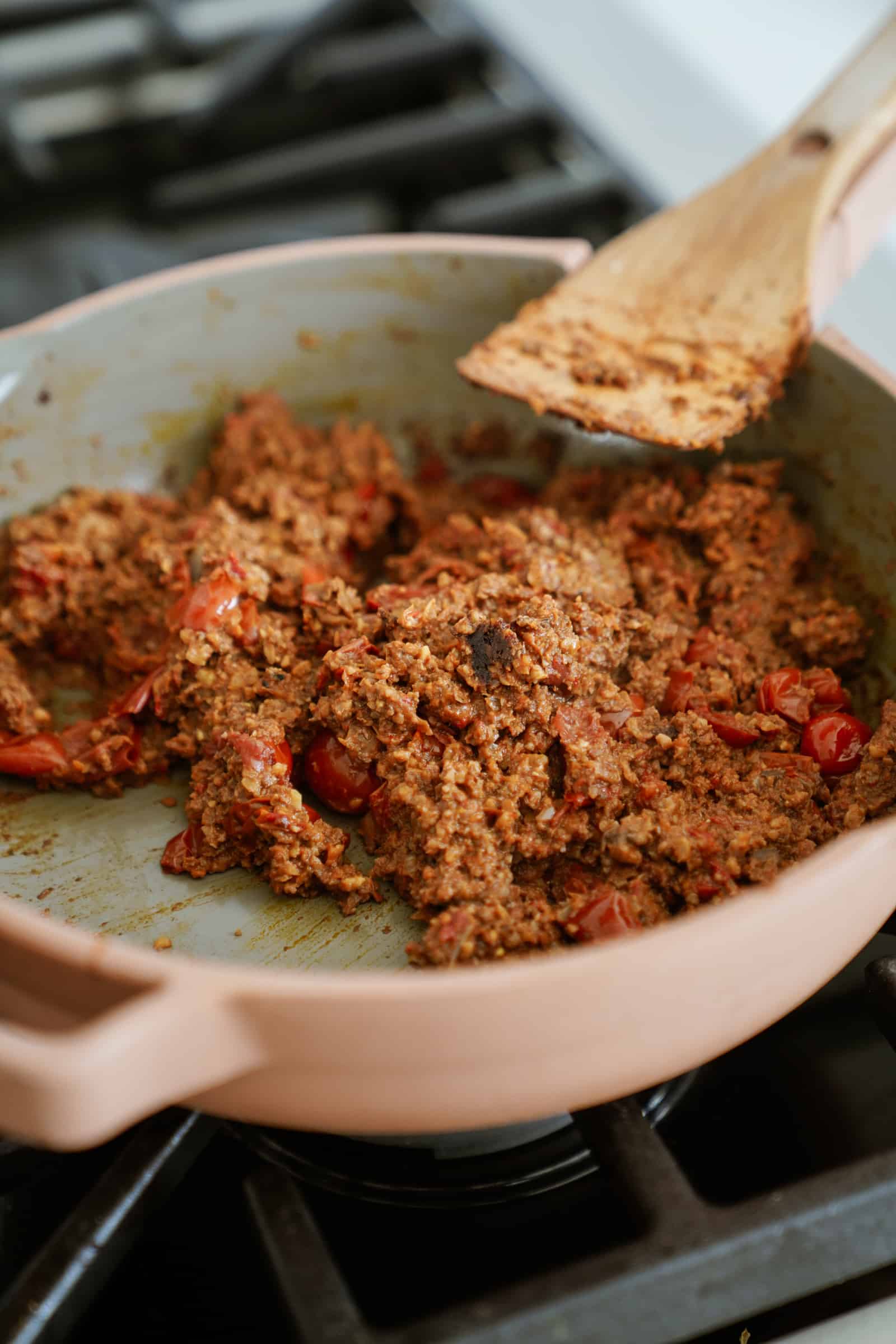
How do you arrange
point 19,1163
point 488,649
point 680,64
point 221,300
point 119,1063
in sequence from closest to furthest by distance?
1. point 119,1063
2. point 19,1163
3. point 488,649
4. point 221,300
5. point 680,64

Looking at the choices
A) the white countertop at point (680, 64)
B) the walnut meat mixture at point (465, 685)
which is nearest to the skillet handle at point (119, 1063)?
the walnut meat mixture at point (465, 685)

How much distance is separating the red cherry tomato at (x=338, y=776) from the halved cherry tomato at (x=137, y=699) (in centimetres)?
20

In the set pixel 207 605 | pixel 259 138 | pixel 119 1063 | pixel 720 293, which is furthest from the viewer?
pixel 259 138

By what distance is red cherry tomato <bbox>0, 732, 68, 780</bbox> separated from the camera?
117 cm

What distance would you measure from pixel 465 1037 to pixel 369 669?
1.56ft

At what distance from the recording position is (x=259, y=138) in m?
2.04

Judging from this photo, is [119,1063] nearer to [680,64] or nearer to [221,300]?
[221,300]

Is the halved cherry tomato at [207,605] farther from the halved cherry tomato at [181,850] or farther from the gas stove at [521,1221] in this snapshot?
the gas stove at [521,1221]

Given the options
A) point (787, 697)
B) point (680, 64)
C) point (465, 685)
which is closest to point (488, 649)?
point (465, 685)

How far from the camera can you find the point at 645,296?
51.7 inches

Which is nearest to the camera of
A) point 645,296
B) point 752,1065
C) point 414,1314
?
point 414,1314

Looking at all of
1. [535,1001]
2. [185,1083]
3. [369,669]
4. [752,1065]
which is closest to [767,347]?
[369,669]

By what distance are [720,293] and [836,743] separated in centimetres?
55

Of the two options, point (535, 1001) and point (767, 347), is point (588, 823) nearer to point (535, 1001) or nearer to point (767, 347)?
point (535, 1001)
